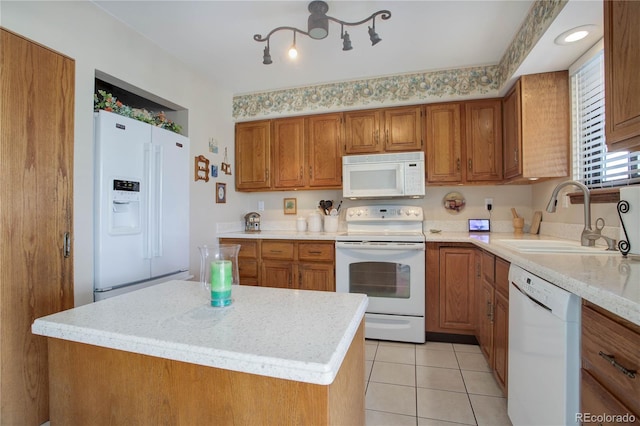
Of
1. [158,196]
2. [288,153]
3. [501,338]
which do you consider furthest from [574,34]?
[158,196]

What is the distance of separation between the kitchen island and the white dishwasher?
0.69m

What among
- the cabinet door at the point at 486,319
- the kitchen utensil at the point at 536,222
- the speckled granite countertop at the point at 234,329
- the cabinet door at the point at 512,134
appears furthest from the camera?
the kitchen utensil at the point at 536,222

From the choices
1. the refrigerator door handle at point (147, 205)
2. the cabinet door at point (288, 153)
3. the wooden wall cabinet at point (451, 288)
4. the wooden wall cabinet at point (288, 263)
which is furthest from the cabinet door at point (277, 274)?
the wooden wall cabinet at point (451, 288)

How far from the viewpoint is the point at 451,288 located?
2.52 meters

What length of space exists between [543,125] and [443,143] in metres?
0.79

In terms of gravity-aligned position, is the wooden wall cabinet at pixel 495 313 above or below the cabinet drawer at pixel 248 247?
below

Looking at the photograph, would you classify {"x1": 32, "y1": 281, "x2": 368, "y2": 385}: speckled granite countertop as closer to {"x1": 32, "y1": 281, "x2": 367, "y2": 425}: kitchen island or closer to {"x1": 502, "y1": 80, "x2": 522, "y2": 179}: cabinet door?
{"x1": 32, "y1": 281, "x2": 367, "y2": 425}: kitchen island

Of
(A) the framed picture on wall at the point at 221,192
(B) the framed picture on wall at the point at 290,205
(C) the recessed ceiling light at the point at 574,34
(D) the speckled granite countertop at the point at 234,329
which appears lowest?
(D) the speckled granite countertop at the point at 234,329

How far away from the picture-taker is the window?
5.54ft

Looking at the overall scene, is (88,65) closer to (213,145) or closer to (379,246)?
(213,145)

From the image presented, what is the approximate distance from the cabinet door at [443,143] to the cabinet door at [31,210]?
2782 mm

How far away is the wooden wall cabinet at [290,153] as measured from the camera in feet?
10.2

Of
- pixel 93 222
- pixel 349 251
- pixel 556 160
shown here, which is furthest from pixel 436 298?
pixel 93 222

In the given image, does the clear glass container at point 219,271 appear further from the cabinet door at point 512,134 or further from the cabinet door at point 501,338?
the cabinet door at point 512,134
